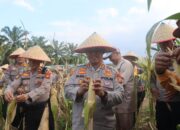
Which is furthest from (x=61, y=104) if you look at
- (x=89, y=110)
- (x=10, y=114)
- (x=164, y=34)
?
(x=89, y=110)

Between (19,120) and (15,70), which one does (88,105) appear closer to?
(19,120)

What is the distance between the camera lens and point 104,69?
309cm

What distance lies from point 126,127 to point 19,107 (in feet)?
4.05

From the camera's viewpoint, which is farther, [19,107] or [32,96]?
[19,107]

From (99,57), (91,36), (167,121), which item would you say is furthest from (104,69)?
(167,121)

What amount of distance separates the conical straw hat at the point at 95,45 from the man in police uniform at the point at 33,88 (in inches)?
40.8

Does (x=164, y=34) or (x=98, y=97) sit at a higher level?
(x=164, y=34)

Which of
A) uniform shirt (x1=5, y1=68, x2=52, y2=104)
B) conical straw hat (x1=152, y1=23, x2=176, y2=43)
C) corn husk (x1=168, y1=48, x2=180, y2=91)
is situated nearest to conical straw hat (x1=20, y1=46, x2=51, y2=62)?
uniform shirt (x1=5, y1=68, x2=52, y2=104)

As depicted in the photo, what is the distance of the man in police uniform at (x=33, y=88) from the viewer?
399 cm

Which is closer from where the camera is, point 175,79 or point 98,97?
point 175,79

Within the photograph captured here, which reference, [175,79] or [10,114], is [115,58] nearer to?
[10,114]

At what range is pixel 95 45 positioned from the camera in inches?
120

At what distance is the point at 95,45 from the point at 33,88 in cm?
124

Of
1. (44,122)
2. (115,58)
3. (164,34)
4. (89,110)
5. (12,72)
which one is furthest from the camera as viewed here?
(12,72)
